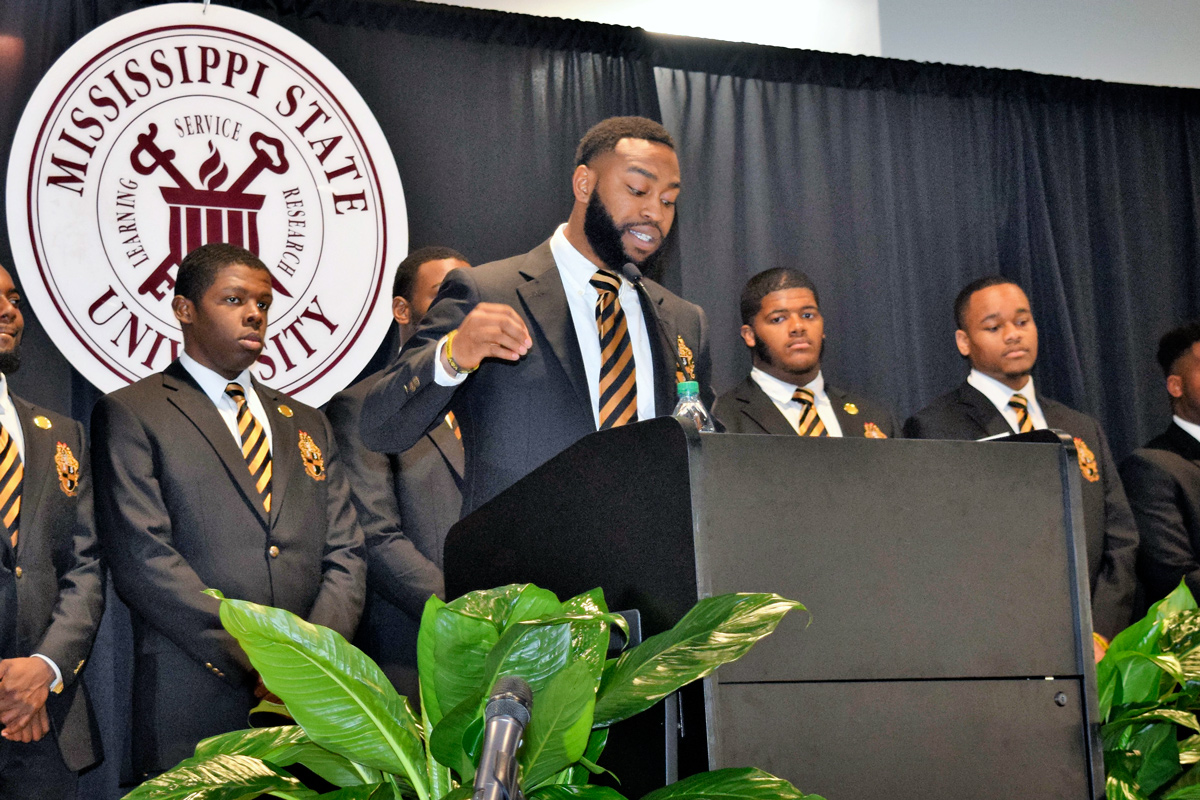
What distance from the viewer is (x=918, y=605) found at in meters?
1.17

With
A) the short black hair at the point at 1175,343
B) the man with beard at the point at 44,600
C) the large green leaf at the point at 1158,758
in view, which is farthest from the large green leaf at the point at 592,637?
the short black hair at the point at 1175,343

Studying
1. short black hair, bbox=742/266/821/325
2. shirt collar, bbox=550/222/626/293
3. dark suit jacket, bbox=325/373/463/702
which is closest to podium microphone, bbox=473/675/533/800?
shirt collar, bbox=550/222/626/293

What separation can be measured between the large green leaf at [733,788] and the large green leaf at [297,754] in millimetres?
280

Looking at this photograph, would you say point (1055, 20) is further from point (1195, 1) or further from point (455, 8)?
point (455, 8)

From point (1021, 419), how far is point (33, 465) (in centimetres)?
276

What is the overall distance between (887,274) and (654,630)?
12.5ft

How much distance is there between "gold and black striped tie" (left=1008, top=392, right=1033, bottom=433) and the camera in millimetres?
3809

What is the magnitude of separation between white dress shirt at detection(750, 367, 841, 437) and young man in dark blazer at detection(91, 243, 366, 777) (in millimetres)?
1326

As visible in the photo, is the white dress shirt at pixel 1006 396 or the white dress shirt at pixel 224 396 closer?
the white dress shirt at pixel 224 396

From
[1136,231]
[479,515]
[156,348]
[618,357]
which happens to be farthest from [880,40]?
[479,515]

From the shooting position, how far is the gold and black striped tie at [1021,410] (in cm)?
381

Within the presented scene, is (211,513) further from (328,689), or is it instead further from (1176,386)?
(1176,386)

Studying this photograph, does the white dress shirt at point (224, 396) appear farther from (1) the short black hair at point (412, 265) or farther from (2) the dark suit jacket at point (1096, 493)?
(2) the dark suit jacket at point (1096, 493)

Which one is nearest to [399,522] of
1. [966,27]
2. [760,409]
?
[760,409]
